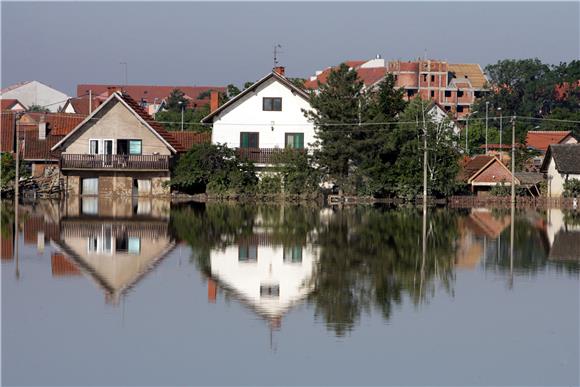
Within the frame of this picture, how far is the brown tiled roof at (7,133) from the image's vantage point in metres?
55.0

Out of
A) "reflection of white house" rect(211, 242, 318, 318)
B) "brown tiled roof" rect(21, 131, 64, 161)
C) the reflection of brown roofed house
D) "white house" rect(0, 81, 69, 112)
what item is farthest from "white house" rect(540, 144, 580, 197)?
"white house" rect(0, 81, 69, 112)

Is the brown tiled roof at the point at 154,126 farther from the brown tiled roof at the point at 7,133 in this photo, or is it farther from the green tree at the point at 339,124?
the brown tiled roof at the point at 7,133

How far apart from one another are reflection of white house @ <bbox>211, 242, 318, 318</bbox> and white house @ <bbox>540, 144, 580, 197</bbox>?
26.2m

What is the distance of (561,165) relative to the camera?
50.8m

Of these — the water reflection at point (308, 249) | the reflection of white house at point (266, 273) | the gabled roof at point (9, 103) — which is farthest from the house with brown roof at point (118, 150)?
the gabled roof at point (9, 103)

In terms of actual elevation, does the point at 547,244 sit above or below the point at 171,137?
below

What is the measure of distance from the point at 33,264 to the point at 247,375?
10.7 m

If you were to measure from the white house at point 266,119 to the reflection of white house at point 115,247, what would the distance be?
52.2 ft

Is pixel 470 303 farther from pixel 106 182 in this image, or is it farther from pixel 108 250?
pixel 106 182

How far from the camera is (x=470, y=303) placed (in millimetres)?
18750

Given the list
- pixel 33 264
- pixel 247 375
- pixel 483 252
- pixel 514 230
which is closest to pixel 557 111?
pixel 514 230

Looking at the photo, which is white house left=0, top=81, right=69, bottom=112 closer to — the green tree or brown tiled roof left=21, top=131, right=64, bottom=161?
brown tiled roof left=21, top=131, right=64, bottom=161

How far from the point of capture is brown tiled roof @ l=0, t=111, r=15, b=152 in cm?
5498

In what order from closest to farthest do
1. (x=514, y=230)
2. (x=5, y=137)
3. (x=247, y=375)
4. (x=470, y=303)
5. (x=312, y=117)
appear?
(x=247, y=375) → (x=470, y=303) → (x=514, y=230) → (x=312, y=117) → (x=5, y=137)
